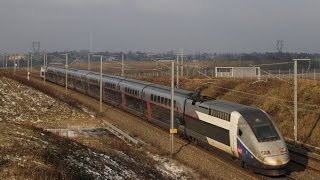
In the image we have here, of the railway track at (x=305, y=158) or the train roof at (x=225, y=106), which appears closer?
the train roof at (x=225, y=106)

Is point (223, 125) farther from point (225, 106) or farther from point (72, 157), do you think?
point (72, 157)

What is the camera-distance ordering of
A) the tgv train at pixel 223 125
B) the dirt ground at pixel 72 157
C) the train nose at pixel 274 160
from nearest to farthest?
the dirt ground at pixel 72 157 < the train nose at pixel 274 160 < the tgv train at pixel 223 125

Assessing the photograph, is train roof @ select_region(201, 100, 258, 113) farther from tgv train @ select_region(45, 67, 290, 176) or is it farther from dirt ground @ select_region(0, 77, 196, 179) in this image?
dirt ground @ select_region(0, 77, 196, 179)

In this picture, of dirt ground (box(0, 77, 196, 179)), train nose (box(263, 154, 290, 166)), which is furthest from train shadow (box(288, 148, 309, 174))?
dirt ground (box(0, 77, 196, 179))

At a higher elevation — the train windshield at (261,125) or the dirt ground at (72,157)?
the train windshield at (261,125)

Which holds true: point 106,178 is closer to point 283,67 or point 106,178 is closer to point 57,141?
point 57,141

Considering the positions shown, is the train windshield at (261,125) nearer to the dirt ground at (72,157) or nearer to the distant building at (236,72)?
the dirt ground at (72,157)

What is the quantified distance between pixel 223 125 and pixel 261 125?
2.67 m

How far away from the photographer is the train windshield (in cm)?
2314

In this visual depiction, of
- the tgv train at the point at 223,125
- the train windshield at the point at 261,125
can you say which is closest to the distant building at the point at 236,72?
the tgv train at the point at 223,125

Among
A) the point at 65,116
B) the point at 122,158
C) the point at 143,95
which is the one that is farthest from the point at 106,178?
the point at 65,116

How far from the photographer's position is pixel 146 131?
120 ft

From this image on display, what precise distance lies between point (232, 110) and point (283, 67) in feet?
302

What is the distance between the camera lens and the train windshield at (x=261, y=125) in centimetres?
2314
